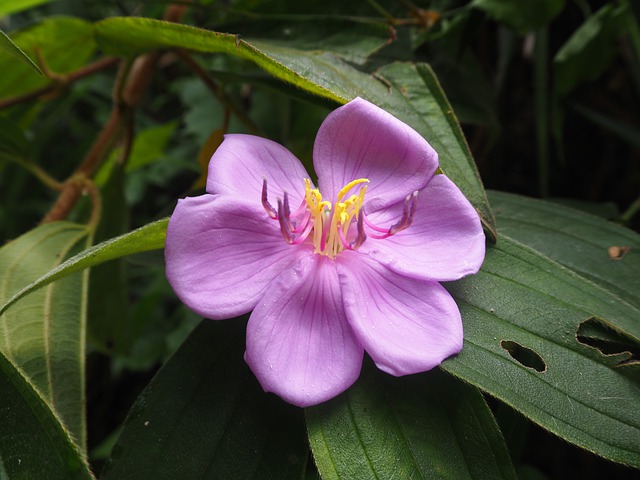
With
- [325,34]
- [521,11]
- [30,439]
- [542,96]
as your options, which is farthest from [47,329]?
[542,96]

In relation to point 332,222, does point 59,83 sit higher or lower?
lower

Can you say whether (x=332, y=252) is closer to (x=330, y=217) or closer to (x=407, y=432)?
(x=330, y=217)

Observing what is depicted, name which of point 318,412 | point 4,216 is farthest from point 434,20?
point 4,216

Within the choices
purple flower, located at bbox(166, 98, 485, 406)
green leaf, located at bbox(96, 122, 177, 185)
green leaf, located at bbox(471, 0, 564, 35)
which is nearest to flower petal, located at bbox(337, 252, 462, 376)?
purple flower, located at bbox(166, 98, 485, 406)

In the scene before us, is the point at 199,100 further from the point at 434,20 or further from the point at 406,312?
the point at 406,312

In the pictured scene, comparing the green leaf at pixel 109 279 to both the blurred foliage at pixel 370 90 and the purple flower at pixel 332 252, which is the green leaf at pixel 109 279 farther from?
the purple flower at pixel 332 252

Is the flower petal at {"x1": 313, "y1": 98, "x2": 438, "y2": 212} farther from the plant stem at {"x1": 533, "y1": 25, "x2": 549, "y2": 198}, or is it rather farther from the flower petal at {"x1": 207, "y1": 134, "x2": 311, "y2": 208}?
the plant stem at {"x1": 533, "y1": 25, "x2": 549, "y2": 198}
